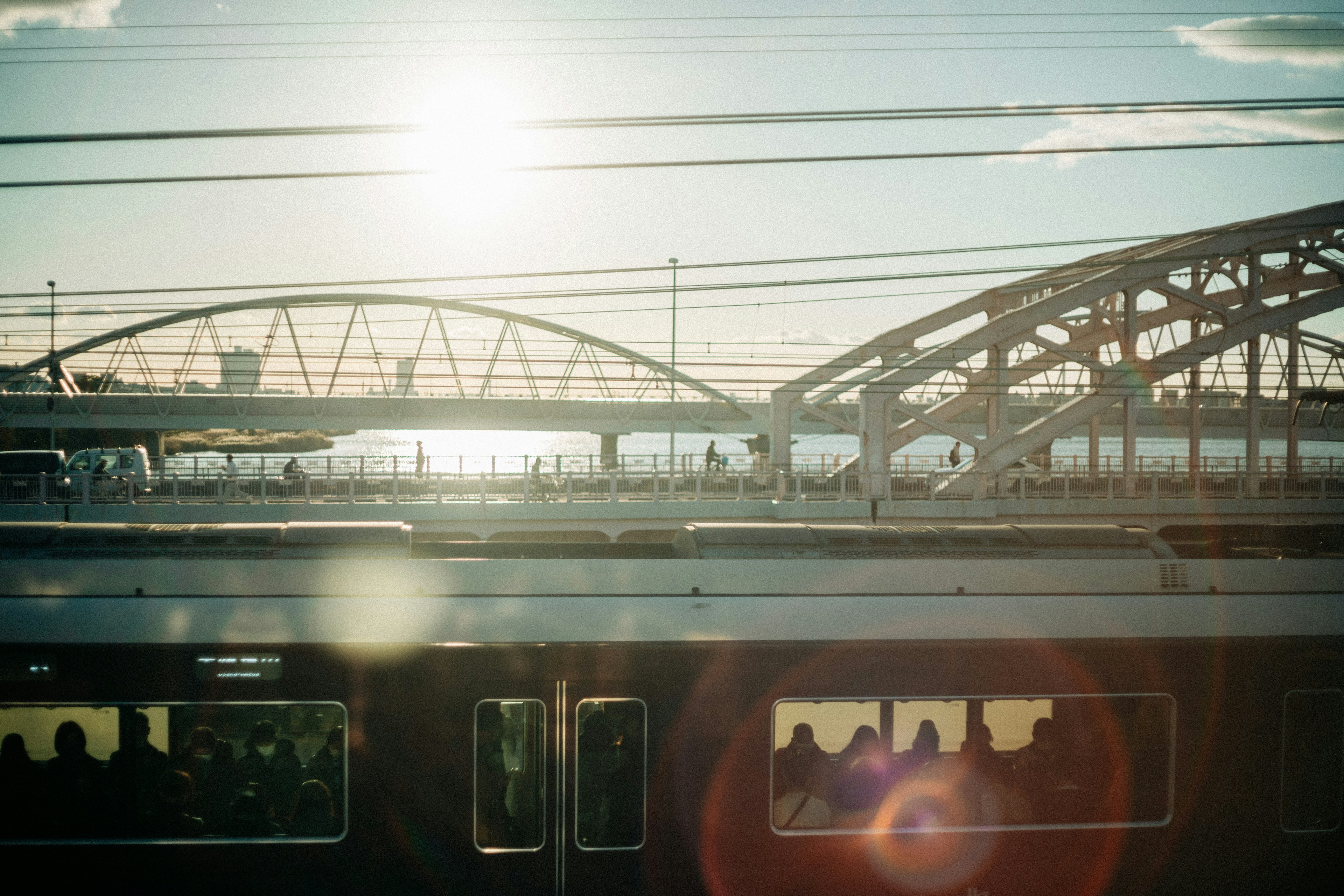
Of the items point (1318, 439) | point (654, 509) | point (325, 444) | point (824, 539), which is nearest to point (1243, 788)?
point (824, 539)

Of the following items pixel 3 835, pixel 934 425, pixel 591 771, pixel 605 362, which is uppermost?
pixel 605 362

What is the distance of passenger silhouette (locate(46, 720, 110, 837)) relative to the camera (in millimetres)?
5004

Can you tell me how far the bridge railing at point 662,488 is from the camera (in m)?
21.4

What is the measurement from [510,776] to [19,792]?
105 inches

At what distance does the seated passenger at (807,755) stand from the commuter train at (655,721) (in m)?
0.02

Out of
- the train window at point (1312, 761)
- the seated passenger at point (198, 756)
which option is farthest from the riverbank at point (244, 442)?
the train window at point (1312, 761)

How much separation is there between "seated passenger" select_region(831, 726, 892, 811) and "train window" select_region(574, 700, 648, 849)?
45.1 inches

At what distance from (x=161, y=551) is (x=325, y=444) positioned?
196 metres

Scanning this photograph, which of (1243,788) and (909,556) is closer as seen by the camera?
(1243,788)

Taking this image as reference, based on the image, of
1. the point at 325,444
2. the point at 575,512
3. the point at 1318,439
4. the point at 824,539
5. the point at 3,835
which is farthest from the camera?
the point at 325,444

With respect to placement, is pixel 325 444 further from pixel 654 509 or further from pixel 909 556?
pixel 909 556

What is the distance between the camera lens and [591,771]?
506 cm

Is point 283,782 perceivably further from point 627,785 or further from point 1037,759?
point 1037,759

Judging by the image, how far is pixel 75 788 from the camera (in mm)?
5004
